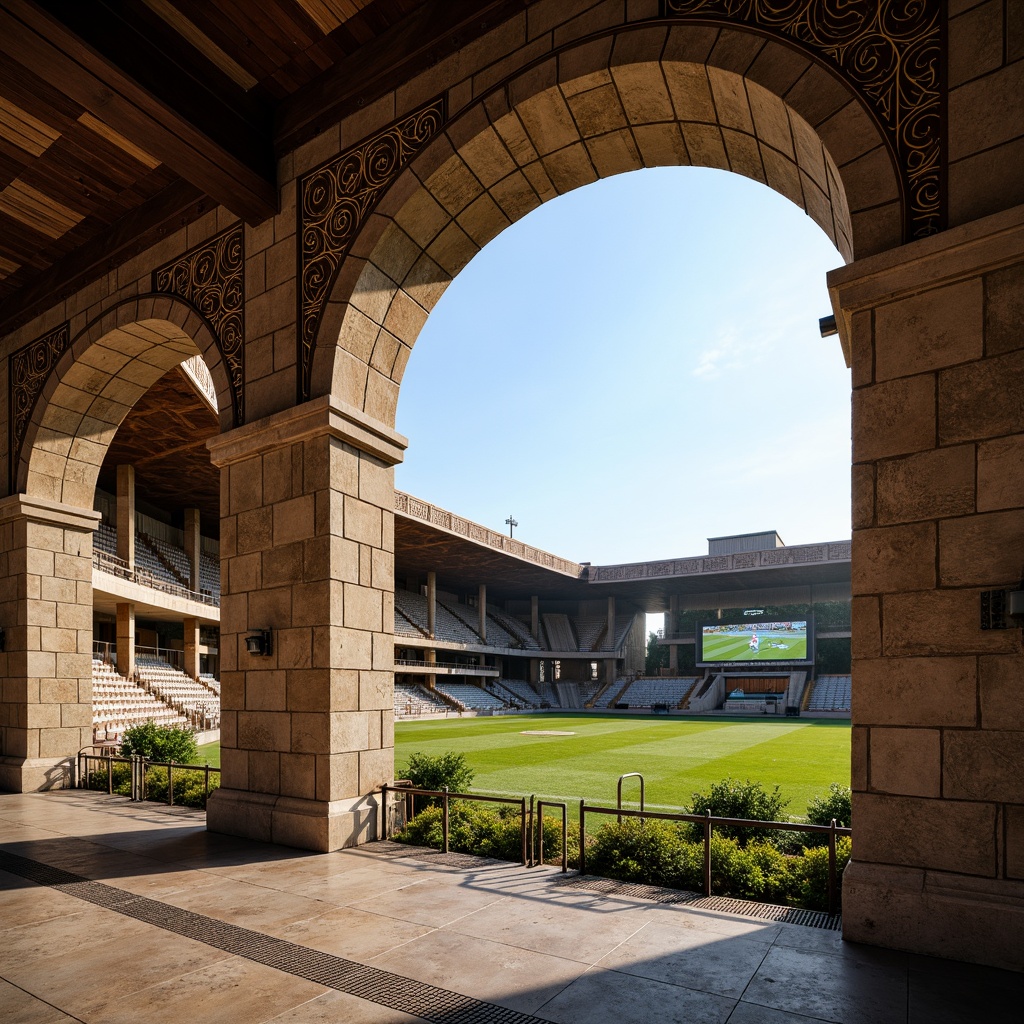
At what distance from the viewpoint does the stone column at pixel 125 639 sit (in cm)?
2656

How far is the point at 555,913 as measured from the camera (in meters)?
5.11

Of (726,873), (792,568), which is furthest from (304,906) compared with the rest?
(792,568)

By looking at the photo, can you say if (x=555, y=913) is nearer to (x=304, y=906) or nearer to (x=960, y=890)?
(x=304, y=906)

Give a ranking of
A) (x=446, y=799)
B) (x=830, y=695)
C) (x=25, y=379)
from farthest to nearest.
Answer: (x=830, y=695), (x=25, y=379), (x=446, y=799)

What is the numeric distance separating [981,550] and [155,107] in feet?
24.3

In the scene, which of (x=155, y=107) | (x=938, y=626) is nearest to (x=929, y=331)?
(x=938, y=626)

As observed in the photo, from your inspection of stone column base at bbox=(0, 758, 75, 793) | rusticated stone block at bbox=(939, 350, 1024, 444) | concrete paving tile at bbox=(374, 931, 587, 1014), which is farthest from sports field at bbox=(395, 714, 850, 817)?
rusticated stone block at bbox=(939, 350, 1024, 444)

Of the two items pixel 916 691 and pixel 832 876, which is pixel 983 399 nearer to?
pixel 916 691

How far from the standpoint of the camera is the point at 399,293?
7895 mm

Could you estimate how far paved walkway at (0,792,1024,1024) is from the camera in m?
3.73

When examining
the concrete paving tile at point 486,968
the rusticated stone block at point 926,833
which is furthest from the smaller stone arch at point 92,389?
the rusticated stone block at point 926,833


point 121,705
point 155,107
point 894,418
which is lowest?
A: point 121,705

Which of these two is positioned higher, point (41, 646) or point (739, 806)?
point (41, 646)

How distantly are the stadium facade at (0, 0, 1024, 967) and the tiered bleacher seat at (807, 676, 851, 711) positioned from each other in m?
41.5
